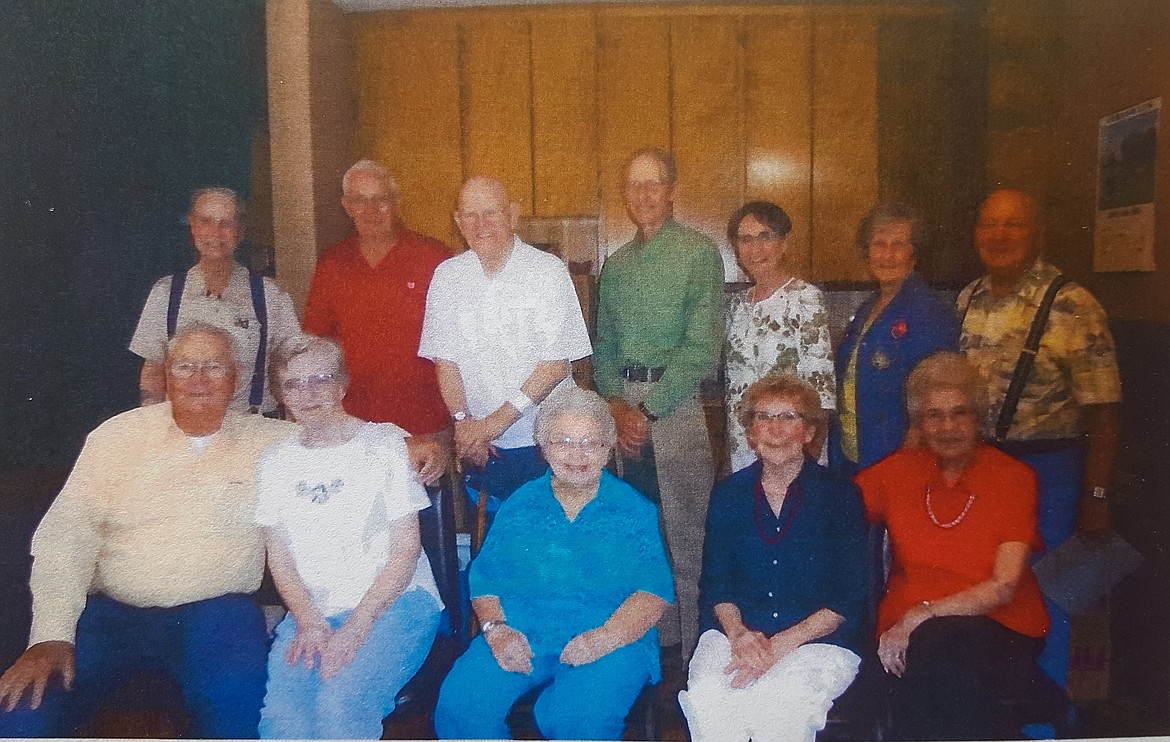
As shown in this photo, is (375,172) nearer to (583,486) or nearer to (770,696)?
(583,486)

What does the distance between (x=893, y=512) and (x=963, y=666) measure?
372 mm

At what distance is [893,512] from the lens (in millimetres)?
1792

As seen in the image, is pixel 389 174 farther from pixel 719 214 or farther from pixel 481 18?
pixel 719 214

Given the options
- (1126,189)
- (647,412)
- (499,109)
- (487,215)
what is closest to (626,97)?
(499,109)

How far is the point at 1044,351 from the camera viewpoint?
1799mm

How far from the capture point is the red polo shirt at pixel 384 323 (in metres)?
1.81

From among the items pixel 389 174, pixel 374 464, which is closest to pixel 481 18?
pixel 389 174

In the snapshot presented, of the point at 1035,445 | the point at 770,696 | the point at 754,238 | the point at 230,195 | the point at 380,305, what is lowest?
the point at 770,696

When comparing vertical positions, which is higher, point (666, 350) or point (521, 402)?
point (666, 350)

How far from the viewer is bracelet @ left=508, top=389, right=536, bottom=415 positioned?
182cm

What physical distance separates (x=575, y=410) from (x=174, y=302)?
95 centimetres

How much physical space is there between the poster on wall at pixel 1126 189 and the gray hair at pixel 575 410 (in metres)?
1.15

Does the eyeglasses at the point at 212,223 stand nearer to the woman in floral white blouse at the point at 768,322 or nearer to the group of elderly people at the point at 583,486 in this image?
the group of elderly people at the point at 583,486

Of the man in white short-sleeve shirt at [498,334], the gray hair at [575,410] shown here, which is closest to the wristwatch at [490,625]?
the man in white short-sleeve shirt at [498,334]
